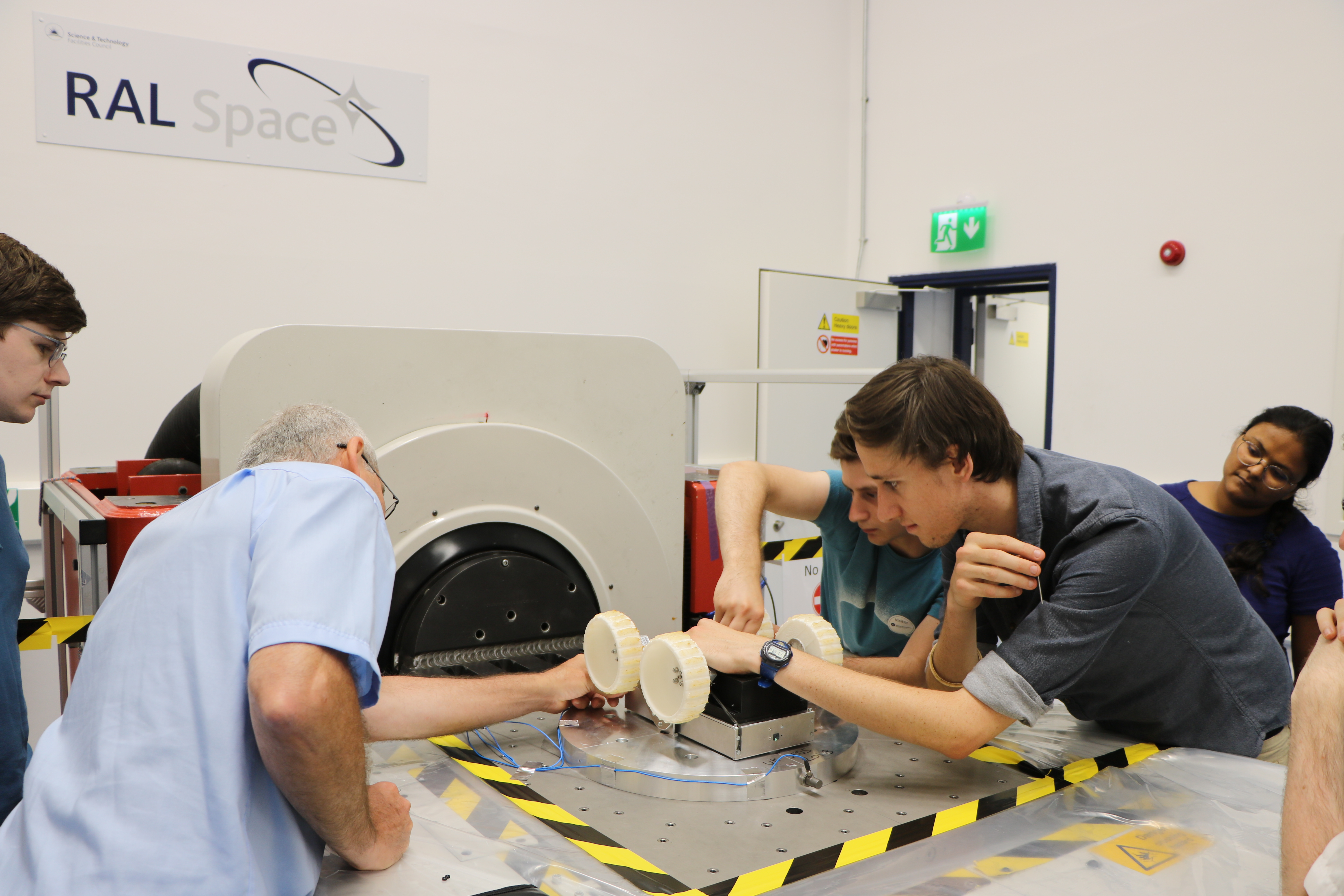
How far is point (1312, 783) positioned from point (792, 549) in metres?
Answer: 1.89

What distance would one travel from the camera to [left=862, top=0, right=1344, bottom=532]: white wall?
3.66 m

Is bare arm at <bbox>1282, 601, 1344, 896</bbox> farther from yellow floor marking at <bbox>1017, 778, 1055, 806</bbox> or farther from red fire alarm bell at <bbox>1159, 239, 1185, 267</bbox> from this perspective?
red fire alarm bell at <bbox>1159, 239, 1185, 267</bbox>

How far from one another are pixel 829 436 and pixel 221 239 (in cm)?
310

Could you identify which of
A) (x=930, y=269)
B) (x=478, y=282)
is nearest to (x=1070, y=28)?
(x=930, y=269)

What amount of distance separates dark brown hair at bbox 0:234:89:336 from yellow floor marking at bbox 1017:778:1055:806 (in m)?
1.59

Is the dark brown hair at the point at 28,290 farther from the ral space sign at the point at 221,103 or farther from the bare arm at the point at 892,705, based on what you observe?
the ral space sign at the point at 221,103

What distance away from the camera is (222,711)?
→ 90 cm

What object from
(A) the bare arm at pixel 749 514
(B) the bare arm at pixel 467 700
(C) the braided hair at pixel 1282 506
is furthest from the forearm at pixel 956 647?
(C) the braided hair at pixel 1282 506

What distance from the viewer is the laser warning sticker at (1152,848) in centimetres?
109

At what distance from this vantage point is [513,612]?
1627 mm

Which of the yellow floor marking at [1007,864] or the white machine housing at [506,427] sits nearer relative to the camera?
the yellow floor marking at [1007,864]

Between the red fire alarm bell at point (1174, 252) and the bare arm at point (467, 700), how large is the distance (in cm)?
363

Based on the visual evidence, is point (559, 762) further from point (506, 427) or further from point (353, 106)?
point (353, 106)

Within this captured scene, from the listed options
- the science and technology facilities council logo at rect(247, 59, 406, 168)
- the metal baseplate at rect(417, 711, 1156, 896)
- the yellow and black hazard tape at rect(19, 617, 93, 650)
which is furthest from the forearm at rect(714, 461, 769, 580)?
the science and technology facilities council logo at rect(247, 59, 406, 168)
